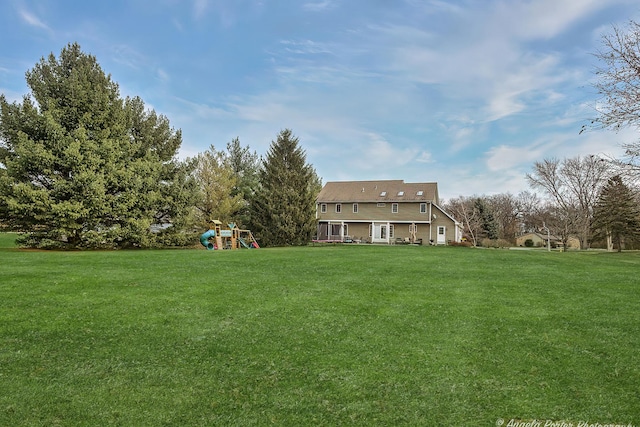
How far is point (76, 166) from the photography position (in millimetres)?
19609

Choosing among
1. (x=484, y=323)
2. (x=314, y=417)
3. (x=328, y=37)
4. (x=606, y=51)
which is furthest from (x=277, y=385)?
(x=328, y=37)

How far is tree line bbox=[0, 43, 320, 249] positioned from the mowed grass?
12.3m

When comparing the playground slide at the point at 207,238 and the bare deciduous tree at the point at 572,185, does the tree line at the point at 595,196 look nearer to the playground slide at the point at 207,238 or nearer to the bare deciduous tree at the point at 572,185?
the bare deciduous tree at the point at 572,185

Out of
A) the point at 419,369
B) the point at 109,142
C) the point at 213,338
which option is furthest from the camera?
the point at 109,142

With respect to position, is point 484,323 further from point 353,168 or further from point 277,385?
point 353,168

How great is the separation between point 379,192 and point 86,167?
29224 millimetres

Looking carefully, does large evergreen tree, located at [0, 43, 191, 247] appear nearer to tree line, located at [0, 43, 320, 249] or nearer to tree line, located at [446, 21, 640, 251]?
tree line, located at [0, 43, 320, 249]

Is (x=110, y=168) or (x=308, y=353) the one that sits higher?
(x=110, y=168)

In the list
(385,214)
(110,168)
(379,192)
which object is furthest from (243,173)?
(110,168)

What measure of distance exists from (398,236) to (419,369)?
37345mm

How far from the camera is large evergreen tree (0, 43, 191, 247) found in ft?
62.2

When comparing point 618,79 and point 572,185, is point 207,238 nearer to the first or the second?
point 618,79

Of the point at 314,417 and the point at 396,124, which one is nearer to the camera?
the point at 314,417

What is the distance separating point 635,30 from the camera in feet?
37.6
